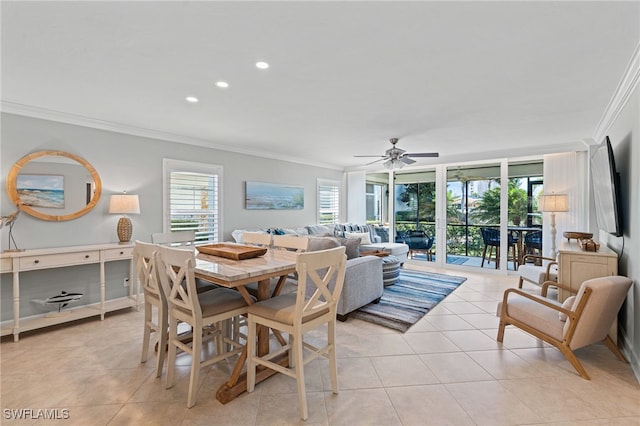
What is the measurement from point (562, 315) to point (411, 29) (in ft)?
8.58

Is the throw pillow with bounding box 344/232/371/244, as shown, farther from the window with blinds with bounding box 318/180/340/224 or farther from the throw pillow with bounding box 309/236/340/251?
the throw pillow with bounding box 309/236/340/251

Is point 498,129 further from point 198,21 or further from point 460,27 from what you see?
point 198,21

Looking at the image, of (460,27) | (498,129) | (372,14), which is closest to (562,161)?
(498,129)

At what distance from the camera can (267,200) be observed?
601 cm

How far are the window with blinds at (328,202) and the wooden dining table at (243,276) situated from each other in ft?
15.5

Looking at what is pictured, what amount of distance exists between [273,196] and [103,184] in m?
2.88

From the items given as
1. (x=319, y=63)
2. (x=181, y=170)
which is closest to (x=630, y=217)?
(x=319, y=63)

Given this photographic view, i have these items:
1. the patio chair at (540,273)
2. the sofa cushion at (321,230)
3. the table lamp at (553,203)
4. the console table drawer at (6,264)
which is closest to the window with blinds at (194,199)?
the console table drawer at (6,264)

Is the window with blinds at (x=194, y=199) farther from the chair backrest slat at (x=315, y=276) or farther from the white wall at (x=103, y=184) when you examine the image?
the chair backrest slat at (x=315, y=276)

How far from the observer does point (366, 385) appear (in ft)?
7.55

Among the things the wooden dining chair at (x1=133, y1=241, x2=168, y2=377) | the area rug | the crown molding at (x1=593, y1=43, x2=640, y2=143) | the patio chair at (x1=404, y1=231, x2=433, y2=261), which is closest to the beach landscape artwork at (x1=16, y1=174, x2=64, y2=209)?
the wooden dining chair at (x1=133, y1=241, x2=168, y2=377)

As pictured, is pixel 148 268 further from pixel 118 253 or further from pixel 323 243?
pixel 323 243

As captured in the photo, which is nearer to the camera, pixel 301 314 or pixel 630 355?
pixel 301 314

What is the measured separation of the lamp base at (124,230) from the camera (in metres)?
3.91
